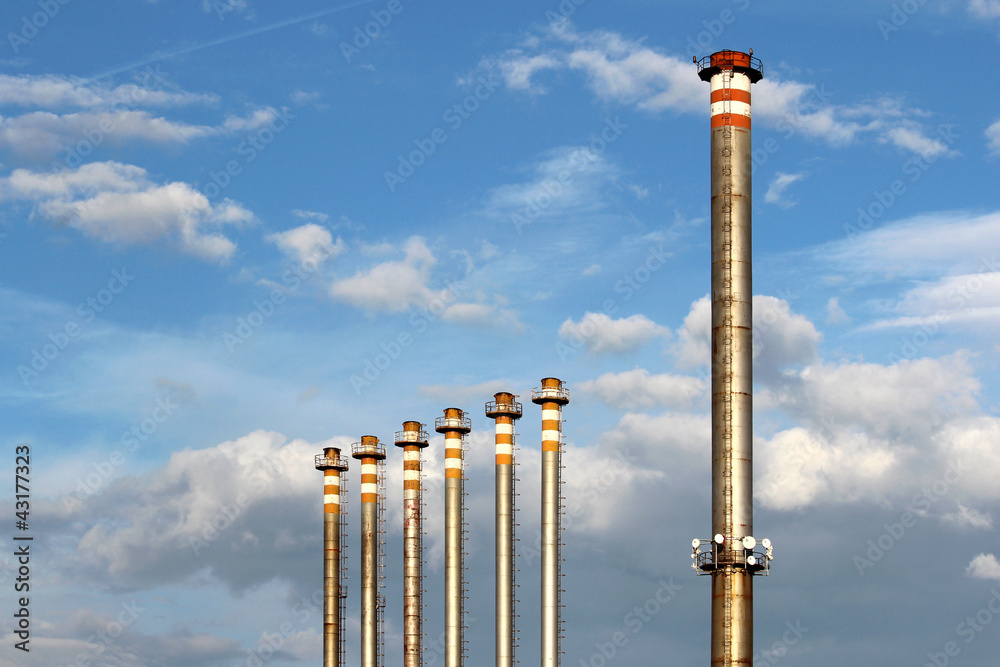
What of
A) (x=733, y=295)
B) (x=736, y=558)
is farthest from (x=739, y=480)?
(x=733, y=295)

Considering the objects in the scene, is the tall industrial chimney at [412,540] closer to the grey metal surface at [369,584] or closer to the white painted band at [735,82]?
→ the grey metal surface at [369,584]

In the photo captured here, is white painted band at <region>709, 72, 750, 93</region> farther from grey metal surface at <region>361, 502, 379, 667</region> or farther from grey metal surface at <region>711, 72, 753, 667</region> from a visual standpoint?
grey metal surface at <region>361, 502, 379, 667</region>

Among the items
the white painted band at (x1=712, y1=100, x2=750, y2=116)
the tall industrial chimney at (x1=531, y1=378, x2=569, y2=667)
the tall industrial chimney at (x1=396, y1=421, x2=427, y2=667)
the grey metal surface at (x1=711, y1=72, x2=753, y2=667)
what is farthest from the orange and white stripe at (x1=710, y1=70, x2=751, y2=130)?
the tall industrial chimney at (x1=396, y1=421, x2=427, y2=667)

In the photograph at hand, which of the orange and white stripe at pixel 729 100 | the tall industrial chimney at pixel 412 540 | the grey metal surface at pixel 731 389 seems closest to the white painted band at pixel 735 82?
the orange and white stripe at pixel 729 100

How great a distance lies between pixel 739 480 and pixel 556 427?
1132 inches

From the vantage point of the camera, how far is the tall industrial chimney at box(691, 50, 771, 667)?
226ft

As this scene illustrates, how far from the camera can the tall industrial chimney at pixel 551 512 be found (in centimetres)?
9356

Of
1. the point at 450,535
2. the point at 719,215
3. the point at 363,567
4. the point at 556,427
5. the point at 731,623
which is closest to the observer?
the point at 731,623

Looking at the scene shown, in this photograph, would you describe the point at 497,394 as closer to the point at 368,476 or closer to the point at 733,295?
the point at 368,476

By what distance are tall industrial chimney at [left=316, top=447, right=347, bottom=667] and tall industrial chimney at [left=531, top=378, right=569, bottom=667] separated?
2586 cm

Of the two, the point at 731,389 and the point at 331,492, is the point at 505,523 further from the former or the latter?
the point at 731,389

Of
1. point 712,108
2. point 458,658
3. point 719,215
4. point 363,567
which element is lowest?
point 458,658

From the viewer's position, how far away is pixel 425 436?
116 metres

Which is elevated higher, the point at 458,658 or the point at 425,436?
the point at 425,436
